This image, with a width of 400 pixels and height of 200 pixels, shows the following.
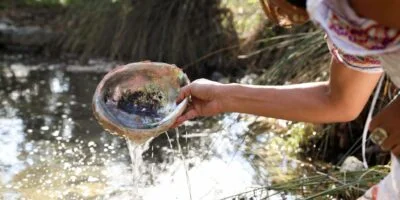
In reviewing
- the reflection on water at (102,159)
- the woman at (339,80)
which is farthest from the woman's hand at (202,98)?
the reflection on water at (102,159)

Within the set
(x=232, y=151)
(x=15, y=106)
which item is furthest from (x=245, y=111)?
(x=15, y=106)

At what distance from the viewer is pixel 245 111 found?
169 centimetres

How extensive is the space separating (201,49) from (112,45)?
2.46 ft

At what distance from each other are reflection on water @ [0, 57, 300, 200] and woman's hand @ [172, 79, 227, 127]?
879 millimetres

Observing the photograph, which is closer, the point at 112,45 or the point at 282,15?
the point at 282,15

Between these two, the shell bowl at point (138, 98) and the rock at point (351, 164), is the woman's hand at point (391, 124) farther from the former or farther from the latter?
the rock at point (351, 164)

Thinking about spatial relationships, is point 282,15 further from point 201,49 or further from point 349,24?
point 201,49

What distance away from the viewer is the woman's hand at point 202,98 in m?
1.72

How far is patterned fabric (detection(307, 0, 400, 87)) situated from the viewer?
1203mm

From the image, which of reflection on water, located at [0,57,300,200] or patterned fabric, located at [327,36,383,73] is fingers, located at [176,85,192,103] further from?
reflection on water, located at [0,57,300,200]

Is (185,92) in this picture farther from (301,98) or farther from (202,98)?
(301,98)

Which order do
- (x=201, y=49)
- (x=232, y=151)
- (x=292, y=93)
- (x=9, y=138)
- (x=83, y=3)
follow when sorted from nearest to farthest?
(x=292, y=93) → (x=232, y=151) → (x=9, y=138) → (x=201, y=49) → (x=83, y=3)

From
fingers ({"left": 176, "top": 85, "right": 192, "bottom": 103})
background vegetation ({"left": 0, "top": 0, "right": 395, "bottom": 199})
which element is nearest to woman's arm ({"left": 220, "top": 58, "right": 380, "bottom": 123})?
fingers ({"left": 176, "top": 85, "right": 192, "bottom": 103})

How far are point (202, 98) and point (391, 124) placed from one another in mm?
553
